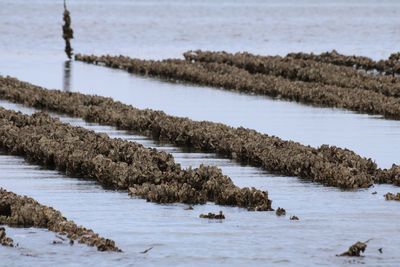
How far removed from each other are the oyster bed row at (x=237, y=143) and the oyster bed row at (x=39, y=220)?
4982 millimetres

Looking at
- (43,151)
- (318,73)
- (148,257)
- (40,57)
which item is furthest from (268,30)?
(148,257)

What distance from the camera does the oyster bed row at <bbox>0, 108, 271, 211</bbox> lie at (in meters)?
25.1

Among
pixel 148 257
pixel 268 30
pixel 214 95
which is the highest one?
pixel 268 30

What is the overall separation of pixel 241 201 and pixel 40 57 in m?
65.2

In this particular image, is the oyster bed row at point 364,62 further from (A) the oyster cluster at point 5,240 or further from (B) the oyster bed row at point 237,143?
(A) the oyster cluster at point 5,240

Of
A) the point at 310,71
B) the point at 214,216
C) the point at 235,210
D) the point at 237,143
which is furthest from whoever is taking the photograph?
the point at 310,71

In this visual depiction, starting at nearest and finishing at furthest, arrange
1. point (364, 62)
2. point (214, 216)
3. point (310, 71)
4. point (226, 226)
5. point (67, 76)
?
1. point (226, 226)
2. point (214, 216)
3. point (310, 71)
4. point (67, 76)
5. point (364, 62)

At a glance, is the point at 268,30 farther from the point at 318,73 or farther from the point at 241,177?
the point at 241,177

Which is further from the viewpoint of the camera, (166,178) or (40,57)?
(40,57)

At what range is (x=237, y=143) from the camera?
3231 cm

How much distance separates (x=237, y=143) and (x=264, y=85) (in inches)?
843

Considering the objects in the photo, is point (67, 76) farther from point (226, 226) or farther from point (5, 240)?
point (5, 240)

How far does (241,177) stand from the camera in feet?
94.5

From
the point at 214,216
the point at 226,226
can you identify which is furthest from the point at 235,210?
the point at 226,226
